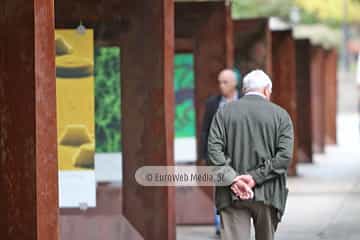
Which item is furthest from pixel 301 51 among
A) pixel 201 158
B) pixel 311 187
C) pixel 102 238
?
pixel 102 238

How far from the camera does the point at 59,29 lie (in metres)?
11.3

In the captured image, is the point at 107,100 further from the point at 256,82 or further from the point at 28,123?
the point at 28,123

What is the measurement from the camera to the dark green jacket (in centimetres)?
834

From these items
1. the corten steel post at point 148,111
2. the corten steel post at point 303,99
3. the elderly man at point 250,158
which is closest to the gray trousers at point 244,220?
the elderly man at point 250,158

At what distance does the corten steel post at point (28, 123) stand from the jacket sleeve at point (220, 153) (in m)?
1.33

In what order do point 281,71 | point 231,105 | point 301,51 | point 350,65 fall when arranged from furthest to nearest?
point 350,65 < point 301,51 < point 281,71 < point 231,105

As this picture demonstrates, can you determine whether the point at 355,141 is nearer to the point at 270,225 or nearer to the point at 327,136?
the point at 327,136

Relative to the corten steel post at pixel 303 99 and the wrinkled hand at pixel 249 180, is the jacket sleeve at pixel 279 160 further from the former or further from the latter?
the corten steel post at pixel 303 99

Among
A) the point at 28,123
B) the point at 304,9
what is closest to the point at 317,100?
the point at 28,123

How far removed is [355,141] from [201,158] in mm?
23101

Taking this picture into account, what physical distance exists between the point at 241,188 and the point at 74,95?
3435mm

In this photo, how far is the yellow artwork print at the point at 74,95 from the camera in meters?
11.2

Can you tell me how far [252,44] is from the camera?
18.1 m

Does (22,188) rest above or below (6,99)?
below
